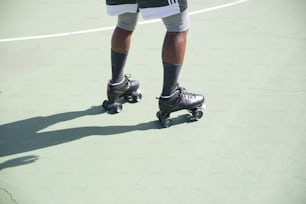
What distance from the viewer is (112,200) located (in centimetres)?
302

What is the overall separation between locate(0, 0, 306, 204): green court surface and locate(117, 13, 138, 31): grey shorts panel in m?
0.72

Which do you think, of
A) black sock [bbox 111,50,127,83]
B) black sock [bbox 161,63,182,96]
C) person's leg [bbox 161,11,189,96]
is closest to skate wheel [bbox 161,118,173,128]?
black sock [bbox 161,63,182,96]

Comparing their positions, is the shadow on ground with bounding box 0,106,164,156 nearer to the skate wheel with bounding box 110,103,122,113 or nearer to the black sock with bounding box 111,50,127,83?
the skate wheel with bounding box 110,103,122,113

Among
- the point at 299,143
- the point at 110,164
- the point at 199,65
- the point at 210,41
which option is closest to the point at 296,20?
the point at 210,41

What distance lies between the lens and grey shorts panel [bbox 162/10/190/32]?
11.1 feet

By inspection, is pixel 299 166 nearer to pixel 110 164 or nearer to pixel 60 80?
pixel 110 164

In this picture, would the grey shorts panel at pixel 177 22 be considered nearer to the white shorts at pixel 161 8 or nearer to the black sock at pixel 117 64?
the white shorts at pixel 161 8

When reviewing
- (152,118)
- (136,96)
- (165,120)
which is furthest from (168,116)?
(136,96)

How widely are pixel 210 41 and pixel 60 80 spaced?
68.0 inches

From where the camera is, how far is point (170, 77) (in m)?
3.59

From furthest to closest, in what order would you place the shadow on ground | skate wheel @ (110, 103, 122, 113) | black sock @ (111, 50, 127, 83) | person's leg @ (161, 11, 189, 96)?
skate wheel @ (110, 103, 122, 113) < black sock @ (111, 50, 127, 83) < the shadow on ground < person's leg @ (161, 11, 189, 96)

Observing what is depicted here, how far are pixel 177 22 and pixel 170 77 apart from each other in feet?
1.41

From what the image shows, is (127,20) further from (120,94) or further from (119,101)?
(119,101)

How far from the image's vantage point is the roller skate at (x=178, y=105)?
3676 millimetres
